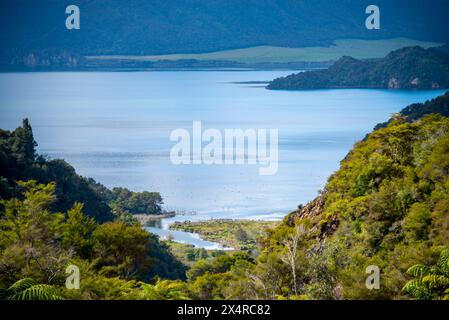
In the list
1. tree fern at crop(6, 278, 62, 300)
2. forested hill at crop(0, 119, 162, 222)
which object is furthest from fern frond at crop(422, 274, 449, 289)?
forested hill at crop(0, 119, 162, 222)

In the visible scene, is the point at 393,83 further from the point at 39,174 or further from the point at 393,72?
the point at 39,174

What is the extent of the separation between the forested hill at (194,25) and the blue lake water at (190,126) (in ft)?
20.6

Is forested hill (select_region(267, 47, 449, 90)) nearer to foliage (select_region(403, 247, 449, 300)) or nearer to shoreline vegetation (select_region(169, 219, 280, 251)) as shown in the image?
shoreline vegetation (select_region(169, 219, 280, 251))

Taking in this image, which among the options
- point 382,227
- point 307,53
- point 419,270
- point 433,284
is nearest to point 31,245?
point 419,270

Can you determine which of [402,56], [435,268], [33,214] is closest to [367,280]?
[435,268]

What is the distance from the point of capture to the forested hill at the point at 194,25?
52.0 metres

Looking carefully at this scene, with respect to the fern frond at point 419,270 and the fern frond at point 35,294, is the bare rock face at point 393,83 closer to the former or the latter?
the fern frond at point 419,270

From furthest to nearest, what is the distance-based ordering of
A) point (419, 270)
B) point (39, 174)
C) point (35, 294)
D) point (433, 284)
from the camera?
point (39, 174), point (419, 270), point (433, 284), point (35, 294)

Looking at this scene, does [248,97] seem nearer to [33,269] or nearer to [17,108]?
[17,108]

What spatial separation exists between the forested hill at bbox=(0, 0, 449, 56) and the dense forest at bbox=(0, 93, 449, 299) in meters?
28.9

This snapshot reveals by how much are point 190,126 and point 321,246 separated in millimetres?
51562

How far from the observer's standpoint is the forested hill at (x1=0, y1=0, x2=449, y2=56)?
52.0 meters

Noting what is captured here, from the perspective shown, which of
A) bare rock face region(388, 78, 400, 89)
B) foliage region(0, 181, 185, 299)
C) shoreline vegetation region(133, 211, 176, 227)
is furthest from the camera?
bare rock face region(388, 78, 400, 89)

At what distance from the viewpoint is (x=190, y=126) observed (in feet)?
217
